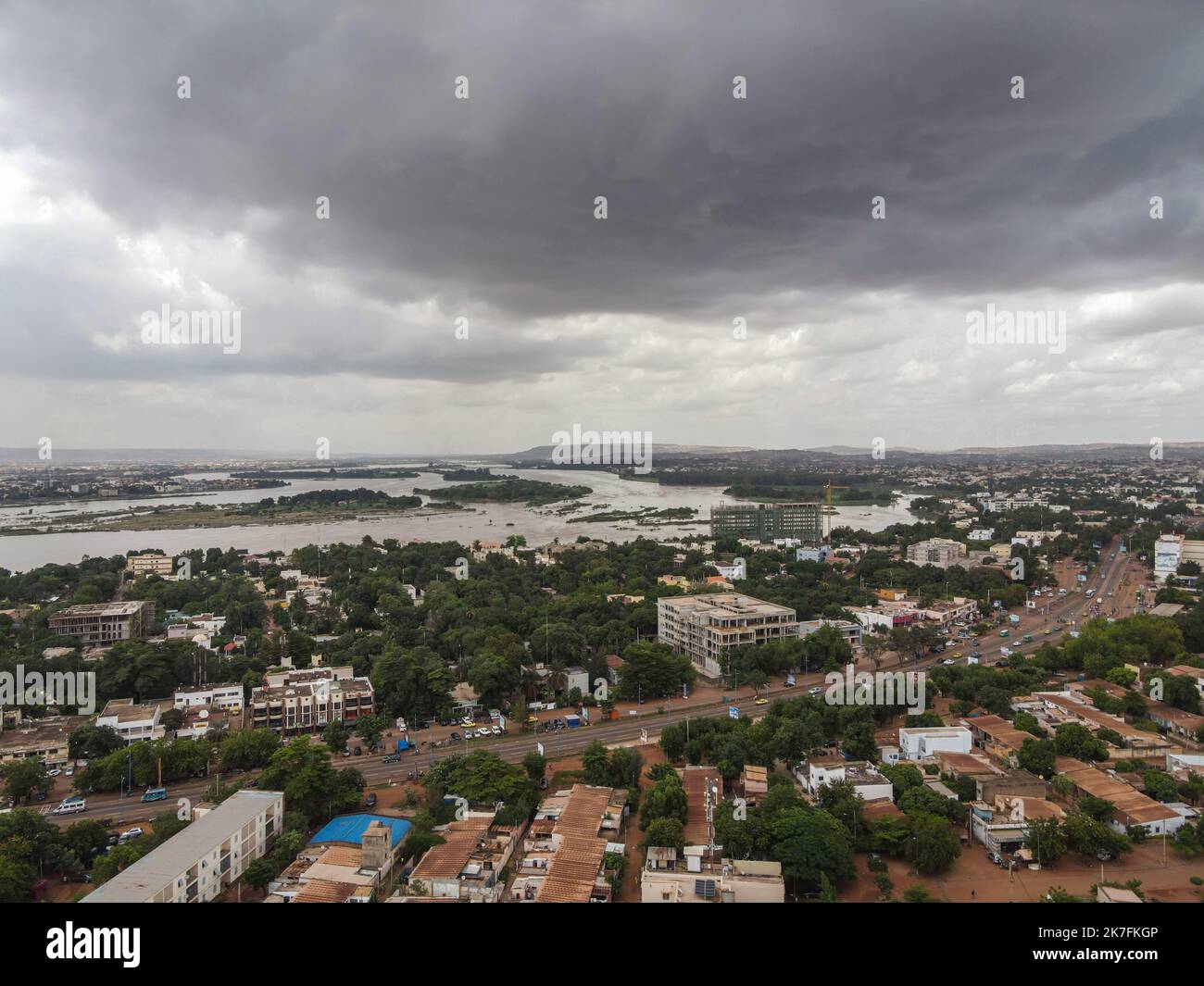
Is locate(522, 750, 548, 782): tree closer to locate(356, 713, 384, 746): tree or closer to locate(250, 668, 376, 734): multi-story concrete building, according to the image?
locate(356, 713, 384, 746): tree

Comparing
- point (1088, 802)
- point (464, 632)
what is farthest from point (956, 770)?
point (464, 632)

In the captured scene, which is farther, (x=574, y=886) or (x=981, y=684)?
(x=981, y=684)

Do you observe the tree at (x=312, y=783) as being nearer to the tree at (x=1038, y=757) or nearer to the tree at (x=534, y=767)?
the tree at (x=534, y=767)

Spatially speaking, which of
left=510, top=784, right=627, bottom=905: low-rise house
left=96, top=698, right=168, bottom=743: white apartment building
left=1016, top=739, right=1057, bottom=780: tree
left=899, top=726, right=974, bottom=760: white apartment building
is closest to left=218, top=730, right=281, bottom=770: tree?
left=96, top=698, right=168, bottom=743: white apartment building

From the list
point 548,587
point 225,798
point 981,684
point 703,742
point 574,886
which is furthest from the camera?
point 548,587

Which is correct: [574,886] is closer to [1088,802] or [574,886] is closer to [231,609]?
[1088,802]

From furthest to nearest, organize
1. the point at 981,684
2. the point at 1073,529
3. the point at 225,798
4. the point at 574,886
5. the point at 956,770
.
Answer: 1. the point at 1073,529
2. the point at 981,684
3. the point at 956,770
4. the point at 225,798
5. the point at 574,886
